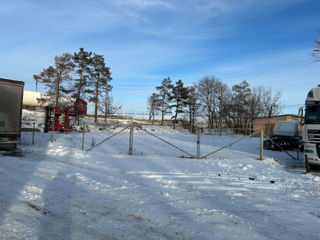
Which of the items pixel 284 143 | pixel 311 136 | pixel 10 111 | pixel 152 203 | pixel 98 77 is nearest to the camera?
pixel 152 203

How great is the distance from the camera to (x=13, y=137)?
12297 millimetres

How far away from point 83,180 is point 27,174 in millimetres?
1958

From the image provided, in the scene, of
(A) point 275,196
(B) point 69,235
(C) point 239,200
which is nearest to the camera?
(B) point 69,235

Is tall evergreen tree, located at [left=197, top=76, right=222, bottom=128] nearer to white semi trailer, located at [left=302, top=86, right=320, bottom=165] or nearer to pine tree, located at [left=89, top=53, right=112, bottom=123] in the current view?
pine tree, located at [left=89, top=53, right=112, bottom=123]

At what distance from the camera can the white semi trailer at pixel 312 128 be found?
9.88 meters

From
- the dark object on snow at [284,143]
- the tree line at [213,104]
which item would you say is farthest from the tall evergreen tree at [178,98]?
the dark object on snow at [284,143]

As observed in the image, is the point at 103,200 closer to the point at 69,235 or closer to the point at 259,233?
the point at 69,235

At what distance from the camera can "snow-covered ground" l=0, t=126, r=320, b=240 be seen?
12.2ft

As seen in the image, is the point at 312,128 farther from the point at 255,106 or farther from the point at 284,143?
the point at 255,106

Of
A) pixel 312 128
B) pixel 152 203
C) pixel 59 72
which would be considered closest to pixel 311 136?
pixel 312 128

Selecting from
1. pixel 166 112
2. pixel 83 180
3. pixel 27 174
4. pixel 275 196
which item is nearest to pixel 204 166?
pixel 275 196

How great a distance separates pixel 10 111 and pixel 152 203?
1067 centimetres

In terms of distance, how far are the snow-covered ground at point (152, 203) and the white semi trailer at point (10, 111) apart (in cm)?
358

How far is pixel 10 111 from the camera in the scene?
12125 mm
